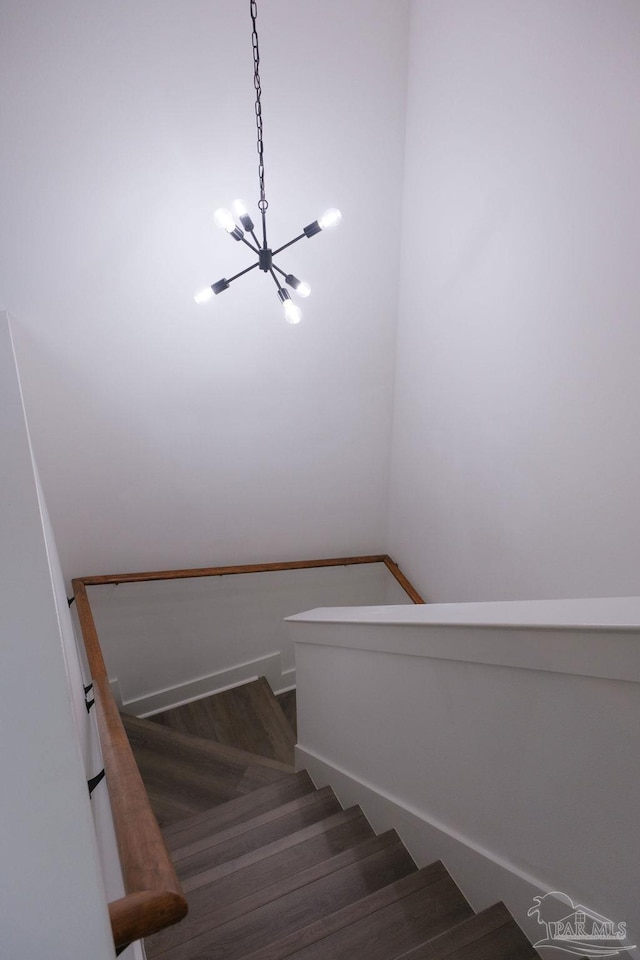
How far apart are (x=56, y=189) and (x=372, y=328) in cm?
209

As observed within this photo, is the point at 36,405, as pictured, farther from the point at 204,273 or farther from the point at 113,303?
the point at 204,273

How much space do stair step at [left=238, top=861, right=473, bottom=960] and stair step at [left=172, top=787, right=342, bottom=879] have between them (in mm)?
740

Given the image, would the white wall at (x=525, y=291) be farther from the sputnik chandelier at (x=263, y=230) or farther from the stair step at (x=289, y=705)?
the stair step at (x=289, y=705)

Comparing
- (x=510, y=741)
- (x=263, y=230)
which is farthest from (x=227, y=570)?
(x=510, y=741)

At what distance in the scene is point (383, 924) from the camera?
189cm

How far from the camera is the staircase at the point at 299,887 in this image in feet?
5.97

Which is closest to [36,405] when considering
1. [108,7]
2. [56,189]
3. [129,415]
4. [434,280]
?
[129,415]

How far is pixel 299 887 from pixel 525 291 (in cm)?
269

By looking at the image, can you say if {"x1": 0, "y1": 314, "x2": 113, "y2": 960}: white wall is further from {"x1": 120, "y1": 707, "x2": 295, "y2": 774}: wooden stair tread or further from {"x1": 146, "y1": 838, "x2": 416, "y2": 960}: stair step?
{"x1": 120, "y1": 707, "x2": 295, "y2": 774}: wooden stair tread

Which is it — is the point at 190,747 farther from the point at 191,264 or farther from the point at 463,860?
the point at 191,264

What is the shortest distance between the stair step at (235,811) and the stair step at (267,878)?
60 cm

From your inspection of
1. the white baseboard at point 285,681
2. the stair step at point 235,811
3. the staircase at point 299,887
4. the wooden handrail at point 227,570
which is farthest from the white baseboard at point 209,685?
the stair step at point 235,811

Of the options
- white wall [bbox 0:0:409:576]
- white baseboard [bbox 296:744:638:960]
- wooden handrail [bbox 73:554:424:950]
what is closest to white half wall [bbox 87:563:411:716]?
white wall [bbox 0:0:409:576]

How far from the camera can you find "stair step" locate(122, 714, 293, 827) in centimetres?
346
